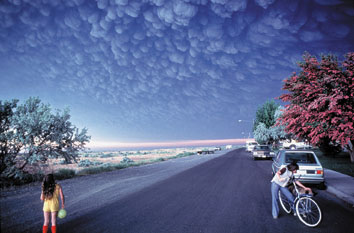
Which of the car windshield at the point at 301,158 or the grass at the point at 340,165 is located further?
the grass at the point at 340,165

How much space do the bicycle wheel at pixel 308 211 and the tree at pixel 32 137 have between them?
14.3m

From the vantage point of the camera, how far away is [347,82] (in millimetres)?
7566

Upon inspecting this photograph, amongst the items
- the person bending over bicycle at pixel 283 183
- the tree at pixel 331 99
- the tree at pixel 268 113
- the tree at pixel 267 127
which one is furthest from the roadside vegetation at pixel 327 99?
the tree at pixel 268 113

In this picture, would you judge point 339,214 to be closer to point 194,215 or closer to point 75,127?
point 194,215

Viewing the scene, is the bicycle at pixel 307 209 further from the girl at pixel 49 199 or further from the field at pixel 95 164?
the field at pixel 95 164

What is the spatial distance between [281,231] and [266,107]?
51.3m

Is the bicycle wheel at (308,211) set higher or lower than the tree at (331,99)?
lower

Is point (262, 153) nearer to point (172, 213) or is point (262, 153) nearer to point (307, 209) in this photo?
point (307, 209)

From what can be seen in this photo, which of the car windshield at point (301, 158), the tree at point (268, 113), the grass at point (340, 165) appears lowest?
the grass at point (340, 165)

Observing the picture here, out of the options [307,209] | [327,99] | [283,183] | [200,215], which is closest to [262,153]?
[327,99]

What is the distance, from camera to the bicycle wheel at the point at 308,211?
Answer: 5.22 metres

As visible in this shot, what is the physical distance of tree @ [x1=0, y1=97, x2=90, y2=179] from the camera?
13.4 meters

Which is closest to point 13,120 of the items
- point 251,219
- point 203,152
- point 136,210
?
point 136,210

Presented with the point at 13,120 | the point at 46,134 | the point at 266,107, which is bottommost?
the point at 46,134
